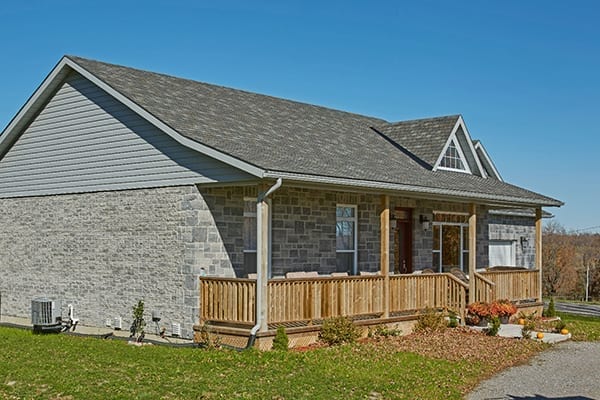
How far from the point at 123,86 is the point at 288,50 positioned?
4.98 metres

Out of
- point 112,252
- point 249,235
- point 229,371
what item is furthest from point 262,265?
point 112,252

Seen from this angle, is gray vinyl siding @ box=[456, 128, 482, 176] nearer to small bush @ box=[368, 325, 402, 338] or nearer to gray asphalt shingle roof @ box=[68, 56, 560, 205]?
gray asphalt shingle roof @ box=[68, 56, 560, 205]

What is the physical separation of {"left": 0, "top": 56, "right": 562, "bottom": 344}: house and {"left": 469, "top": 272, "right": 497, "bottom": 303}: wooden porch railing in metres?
0.07

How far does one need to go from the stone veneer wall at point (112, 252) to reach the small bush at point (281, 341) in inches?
75.7

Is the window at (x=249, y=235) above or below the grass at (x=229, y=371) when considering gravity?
above

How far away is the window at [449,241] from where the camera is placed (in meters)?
21.6

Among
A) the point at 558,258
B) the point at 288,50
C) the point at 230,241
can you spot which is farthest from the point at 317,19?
the point at 558,258

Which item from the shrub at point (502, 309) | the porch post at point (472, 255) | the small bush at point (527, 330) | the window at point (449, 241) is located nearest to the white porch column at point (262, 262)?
the small bush at point (527, 330)

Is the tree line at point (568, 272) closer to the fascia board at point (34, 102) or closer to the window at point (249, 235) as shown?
the window at point (249, 235)

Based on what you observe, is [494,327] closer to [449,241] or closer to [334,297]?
[334,297]

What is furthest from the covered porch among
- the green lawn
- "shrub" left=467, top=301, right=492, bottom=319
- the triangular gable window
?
the triangular gable window

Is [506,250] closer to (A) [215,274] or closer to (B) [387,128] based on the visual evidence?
(B) [387,128]

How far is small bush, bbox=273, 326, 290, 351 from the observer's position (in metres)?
13.6

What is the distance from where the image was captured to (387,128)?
2286cm
